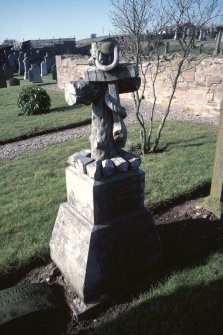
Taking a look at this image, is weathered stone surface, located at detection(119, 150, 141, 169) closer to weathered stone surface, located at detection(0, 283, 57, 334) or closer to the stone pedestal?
the stone pedestal

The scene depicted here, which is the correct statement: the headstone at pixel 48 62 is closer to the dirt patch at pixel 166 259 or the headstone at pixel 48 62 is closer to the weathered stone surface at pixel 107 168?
the dirt patch at pixel 166 259

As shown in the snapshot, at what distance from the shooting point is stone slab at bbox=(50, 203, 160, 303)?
327cm

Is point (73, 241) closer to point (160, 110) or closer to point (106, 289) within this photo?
point (106, 289)

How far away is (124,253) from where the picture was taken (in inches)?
137

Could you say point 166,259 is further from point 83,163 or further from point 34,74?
point 34,74

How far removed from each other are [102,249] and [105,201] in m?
0.53

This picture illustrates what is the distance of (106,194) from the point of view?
3.21 meters

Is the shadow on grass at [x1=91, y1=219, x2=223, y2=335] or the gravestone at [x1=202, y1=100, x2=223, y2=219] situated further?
the gravestone at [x1=202, y1=100, x2=223, y2=219]

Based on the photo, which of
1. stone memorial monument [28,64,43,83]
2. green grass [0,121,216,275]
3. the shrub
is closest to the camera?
green grass [0,121,216,275]

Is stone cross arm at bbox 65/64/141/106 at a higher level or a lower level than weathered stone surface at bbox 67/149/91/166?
higher

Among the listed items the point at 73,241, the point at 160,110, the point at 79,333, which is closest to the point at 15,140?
the point at 160,110

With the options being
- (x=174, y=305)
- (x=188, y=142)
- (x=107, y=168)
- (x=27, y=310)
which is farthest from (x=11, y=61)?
(x=174, y=305)

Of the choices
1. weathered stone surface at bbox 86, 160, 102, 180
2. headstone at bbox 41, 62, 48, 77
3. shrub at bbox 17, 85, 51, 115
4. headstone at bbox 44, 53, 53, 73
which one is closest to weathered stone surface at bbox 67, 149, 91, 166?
weathered stone surface at bbox 86, 160, 102, 180

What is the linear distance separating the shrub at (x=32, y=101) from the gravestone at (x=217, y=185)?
971 cm
